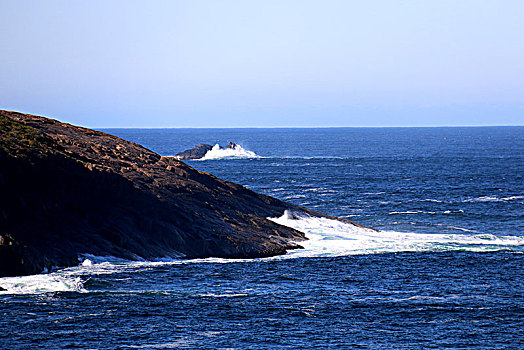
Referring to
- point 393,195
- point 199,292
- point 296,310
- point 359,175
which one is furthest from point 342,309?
point 359,175

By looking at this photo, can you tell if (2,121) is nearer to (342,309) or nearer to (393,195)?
(342,309)

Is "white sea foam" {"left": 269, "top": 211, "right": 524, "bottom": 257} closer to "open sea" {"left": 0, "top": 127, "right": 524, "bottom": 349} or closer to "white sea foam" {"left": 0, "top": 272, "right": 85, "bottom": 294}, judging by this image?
"open sea" {"left": 0, "top": 127, "right": 524, "bottom": 349}

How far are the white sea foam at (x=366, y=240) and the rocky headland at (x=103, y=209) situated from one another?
2030mm

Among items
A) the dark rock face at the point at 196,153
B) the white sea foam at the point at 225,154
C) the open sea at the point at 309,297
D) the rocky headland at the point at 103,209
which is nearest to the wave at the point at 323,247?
the open sea at the point at 309,297

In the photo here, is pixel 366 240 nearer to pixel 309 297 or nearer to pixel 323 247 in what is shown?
pixel 323 247

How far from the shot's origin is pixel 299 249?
48.8 m

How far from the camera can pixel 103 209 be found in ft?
150

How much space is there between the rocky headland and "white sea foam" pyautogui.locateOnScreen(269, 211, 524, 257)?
6.66 ft

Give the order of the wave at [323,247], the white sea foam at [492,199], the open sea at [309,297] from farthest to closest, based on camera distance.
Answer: the white sea foam at [492,199] < the wave at [323,247] < the open sea at [309,297]

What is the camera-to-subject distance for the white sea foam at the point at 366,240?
Result: 4878 centimetres

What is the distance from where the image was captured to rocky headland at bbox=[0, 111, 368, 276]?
135 feet

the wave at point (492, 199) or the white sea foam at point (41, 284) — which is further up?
→ the wave at point (492, 199)

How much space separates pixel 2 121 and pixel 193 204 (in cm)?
1606

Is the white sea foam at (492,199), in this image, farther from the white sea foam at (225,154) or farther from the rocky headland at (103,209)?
the white sea foam at (225,154)
